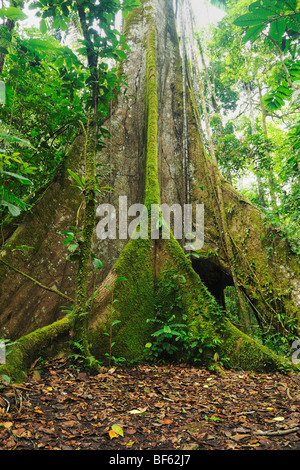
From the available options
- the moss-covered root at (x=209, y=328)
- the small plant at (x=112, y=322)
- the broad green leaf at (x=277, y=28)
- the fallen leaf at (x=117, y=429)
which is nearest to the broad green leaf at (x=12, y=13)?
the broad green leaf at (x=277, y=28)

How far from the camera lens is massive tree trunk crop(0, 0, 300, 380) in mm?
3156

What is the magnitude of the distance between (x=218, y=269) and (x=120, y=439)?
12.2ft

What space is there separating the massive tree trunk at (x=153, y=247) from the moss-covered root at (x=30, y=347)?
0.03m

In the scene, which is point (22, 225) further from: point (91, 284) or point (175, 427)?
point (175, 427)

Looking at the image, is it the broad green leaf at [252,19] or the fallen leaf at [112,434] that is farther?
the fallen leaf at [112,434]

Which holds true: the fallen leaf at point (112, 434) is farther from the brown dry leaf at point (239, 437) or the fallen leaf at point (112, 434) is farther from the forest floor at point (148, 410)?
the brown dry leaf at point (239, 437)

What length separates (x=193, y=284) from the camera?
3.38 m

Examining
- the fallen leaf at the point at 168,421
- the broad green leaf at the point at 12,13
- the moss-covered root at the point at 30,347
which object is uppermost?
the broad green leaf at the point at 12,13

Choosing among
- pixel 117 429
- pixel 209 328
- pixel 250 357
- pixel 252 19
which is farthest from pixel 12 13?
pixel 250 357

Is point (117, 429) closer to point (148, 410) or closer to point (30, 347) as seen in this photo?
point (148, 410)

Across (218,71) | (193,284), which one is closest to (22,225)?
(193,284)

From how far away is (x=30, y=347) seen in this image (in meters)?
2.53

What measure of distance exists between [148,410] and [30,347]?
3.88 ft

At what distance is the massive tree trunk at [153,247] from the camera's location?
10.4 feet
